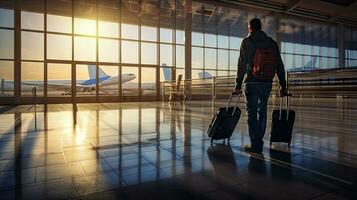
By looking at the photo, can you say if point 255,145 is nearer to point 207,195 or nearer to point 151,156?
point 151,156

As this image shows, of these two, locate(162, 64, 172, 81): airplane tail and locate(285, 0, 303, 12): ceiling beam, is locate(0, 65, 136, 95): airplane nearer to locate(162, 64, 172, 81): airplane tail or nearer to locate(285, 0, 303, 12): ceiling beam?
locate(162, 64, 172, 81): airplane tail

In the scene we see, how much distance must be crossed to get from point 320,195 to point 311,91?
8.98 m

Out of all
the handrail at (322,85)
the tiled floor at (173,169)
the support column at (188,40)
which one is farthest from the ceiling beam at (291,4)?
the tiled floor at (173,169)

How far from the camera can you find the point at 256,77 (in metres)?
3.02

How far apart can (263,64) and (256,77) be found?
15 centimetres

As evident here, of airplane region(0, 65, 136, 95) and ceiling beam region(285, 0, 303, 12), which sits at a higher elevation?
ceiling beam region(285, 0, 303, 12)

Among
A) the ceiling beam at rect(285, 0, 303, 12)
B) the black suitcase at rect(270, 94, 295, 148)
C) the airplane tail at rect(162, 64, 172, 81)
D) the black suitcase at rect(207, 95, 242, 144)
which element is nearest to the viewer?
the black suitcase at rect(270, 94, 295, 148)

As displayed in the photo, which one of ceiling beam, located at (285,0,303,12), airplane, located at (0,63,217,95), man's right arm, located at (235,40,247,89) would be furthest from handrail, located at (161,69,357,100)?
ceiling beam, located at (285,0,303,12)

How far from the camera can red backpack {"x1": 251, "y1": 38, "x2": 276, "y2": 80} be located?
9.75 ft

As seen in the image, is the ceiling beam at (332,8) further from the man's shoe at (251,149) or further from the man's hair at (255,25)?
the man's shoe at (251,149)

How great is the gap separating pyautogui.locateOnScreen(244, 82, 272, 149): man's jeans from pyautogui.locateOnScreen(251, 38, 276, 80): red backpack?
0.36 ft

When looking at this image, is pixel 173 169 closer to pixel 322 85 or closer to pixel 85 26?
pixel 322 85

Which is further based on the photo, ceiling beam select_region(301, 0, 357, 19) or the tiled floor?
ceiling beam select_region(301, 0, 357, 19)

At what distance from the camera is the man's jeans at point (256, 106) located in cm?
307
